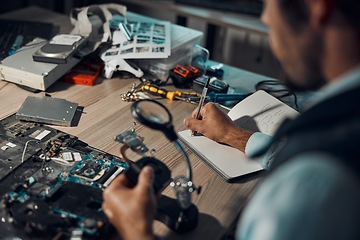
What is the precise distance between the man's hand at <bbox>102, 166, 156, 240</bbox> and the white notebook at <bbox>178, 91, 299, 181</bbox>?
0.30 m

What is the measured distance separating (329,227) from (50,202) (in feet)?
1.99

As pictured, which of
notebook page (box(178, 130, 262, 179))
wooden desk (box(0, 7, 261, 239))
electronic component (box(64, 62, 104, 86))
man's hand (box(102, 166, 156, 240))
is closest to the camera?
man's hand (box(102, 166, 156, 240))

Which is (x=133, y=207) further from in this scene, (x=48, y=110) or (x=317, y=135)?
(x=48, y=110)

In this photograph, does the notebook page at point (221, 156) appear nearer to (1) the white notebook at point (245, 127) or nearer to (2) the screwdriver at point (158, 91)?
(1) the white notebook at point (245, 127)

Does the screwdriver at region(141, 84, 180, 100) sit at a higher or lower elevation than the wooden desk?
higher

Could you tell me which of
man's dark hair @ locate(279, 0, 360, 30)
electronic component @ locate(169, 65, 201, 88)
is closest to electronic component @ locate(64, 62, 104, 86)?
electronic component @ locate(169, 65, 201, 88)

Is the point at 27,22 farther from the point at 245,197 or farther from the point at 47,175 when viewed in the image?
the point at 245,197

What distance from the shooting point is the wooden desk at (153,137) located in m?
0.83

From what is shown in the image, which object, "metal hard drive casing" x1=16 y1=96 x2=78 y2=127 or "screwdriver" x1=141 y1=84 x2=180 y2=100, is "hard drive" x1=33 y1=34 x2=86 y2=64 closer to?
"metal hard drive casing" x1=16 y1=96 x2=78 y2=127

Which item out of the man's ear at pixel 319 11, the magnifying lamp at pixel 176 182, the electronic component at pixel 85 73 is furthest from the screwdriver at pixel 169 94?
the man's ear at pixel 319 11

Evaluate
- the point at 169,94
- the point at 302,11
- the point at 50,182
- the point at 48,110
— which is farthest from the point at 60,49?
the point at 302,11

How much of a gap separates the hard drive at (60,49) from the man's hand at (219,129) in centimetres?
56

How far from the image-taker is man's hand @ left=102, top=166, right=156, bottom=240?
0.68 meters

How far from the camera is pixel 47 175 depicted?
2.88 ft
